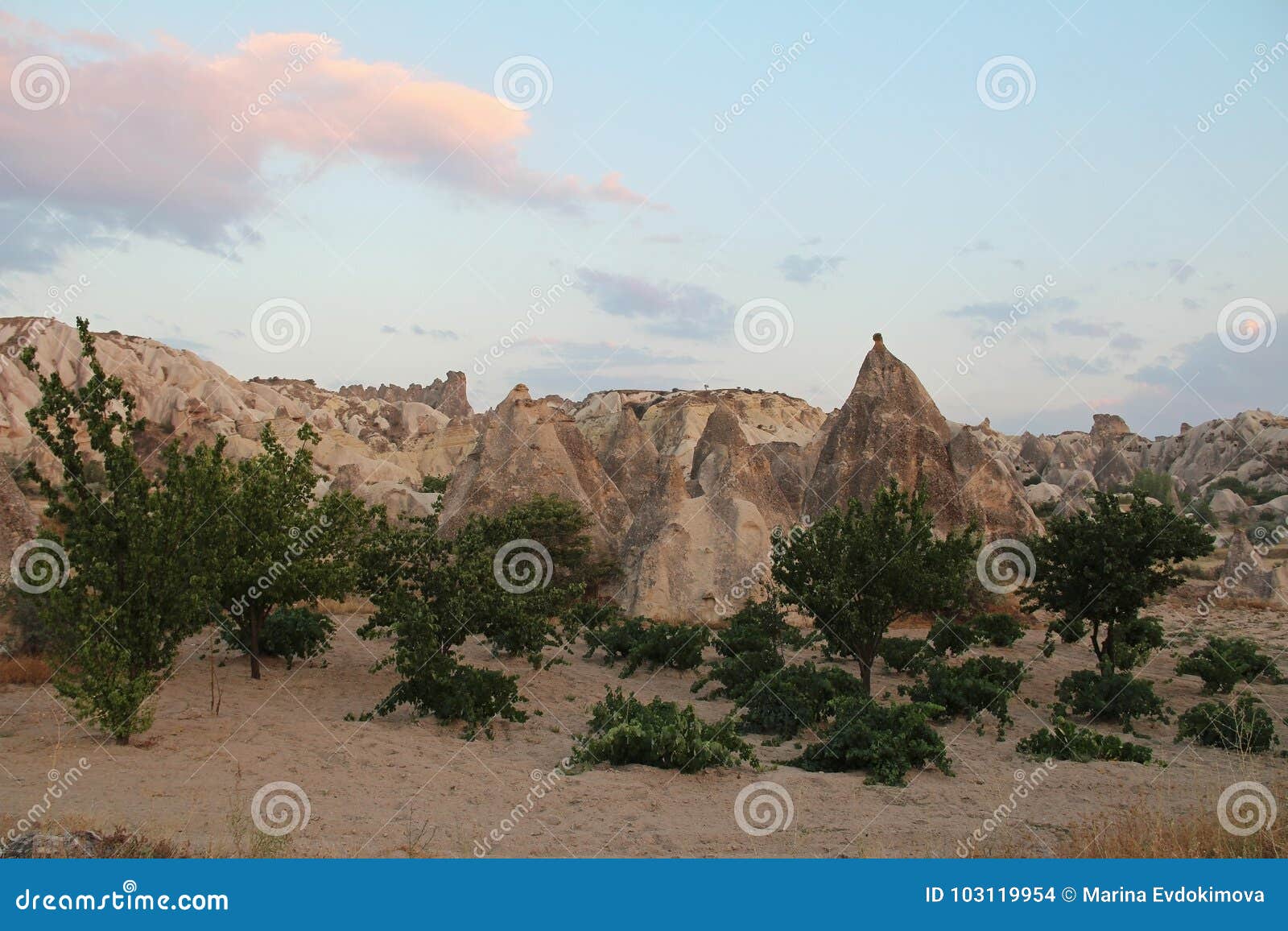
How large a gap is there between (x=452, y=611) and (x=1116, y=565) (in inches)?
419

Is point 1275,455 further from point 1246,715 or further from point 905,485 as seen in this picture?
point 1246,715

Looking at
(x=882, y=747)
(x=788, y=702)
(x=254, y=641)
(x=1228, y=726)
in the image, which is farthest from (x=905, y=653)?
A: (x=254, y=641)

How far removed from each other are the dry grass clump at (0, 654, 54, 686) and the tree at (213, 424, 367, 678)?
7.80ft

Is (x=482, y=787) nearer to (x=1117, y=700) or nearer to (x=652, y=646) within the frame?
(x=652, y=646)

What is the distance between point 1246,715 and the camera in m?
11.7

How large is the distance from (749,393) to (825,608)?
204 feet

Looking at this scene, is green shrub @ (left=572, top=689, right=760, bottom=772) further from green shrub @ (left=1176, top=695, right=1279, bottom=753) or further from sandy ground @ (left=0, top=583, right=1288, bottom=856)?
green shrub @ (left=1176, top=695, right=1279, bottom=753)

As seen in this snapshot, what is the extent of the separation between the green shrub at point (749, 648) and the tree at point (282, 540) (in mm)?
5560

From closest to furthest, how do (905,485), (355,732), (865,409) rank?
(355,732), (905,485), (865,409)

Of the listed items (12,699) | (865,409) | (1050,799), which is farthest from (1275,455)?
(12,699)

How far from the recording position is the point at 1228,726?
1122 centimetres

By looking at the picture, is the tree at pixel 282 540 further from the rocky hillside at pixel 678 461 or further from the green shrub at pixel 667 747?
the rocky hillside at pixel 678 461

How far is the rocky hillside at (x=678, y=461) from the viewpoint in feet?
67.2

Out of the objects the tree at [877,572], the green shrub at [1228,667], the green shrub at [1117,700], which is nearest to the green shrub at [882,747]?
the tree at [877,572]
